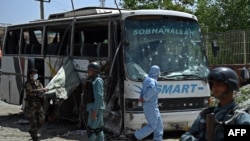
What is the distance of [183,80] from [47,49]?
4214 millimetres

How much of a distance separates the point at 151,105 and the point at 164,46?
149 centimetres

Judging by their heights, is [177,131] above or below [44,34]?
below

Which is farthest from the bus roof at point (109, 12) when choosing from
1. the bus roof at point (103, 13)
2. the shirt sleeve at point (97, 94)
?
the shirt sleeve at point (97, 94)

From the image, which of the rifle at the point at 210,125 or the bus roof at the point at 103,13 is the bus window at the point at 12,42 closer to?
the bus roof at the point at 103,13

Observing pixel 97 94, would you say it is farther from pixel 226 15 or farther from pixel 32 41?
pixel 226 15

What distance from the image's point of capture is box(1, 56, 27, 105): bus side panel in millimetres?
12875

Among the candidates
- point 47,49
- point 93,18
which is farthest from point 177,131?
point 47,49

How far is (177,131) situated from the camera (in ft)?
34.2

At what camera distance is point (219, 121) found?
295 centimetres

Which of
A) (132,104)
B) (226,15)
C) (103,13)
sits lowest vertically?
(132,104)

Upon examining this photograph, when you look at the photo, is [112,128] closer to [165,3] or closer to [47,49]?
[47,49]

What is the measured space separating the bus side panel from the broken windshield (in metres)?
4.54

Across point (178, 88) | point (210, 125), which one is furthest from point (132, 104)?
point (210, 125)

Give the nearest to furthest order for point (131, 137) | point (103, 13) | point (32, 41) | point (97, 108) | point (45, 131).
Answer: point (97, 108) → point (131, 137) → point (103, 13) → point (45, 131) → point (32, 41)
